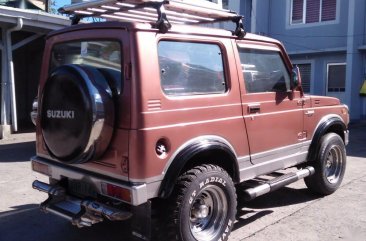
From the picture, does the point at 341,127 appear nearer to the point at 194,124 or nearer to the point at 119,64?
the point at 194,124

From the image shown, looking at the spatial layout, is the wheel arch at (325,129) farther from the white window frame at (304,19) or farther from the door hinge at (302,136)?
the white window frame at (304,19)

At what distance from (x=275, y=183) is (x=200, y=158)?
124 cm

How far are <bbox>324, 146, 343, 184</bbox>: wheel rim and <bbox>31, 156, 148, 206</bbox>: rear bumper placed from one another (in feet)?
11.7

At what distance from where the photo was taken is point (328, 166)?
6.45 meters

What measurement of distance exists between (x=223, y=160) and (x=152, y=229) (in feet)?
3.51

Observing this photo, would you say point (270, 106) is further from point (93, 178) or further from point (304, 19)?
point (304, 19)

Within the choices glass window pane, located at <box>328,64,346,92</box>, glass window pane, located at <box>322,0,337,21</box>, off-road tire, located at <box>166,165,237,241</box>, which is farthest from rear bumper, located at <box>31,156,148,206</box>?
glass window pane, located at <box>322,0,337,21</box>

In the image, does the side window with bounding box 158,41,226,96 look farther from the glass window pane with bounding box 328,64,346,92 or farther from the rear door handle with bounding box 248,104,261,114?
the glass window pane with bounding box 328,64,346,92

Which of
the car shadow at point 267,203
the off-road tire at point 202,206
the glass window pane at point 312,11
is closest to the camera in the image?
the off-road tire at point 202,206

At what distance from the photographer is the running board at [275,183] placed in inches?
186

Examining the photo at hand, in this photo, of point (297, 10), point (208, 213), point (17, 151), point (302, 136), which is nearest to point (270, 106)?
point (302, 136)

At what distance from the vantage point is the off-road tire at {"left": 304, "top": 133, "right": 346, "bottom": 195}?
237 inches

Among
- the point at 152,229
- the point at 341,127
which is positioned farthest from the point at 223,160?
the point at 341,127

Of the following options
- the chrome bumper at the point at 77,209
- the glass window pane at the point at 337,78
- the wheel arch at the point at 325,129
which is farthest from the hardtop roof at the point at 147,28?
the glass window pane at the point at 337,78
